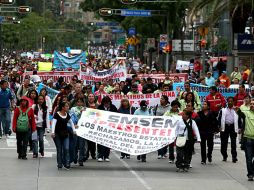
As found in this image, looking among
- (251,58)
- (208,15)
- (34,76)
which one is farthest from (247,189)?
(251,58)

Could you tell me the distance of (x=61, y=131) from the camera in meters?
18.0

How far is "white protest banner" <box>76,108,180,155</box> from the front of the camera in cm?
1895

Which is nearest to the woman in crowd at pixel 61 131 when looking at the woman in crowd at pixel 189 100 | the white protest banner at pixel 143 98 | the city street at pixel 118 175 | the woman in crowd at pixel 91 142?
the city street at pixel 118 175

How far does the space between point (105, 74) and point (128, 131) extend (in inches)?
653

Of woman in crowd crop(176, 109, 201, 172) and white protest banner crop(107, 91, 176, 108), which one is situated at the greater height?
white protest banner crop(107, 91, 176, 108)

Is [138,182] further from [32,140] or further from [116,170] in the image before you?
[32,140]

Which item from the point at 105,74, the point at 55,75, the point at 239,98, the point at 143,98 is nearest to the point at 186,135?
the point at 143,98

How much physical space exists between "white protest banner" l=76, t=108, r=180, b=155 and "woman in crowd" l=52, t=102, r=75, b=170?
2.41 feet

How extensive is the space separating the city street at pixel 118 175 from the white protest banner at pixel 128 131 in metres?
0.47

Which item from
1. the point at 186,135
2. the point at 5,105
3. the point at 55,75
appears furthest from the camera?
the point at 55,75

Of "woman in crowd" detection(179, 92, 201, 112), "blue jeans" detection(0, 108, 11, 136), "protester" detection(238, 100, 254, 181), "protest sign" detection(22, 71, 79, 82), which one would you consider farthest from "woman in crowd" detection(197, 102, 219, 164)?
"protest sign" detection(22, 71, 79, 82)

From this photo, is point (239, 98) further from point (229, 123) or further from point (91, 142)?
point (91, 142)

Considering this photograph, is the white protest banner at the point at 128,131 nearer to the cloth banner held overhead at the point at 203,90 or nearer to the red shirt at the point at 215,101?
the red shirt at the point at 215,101

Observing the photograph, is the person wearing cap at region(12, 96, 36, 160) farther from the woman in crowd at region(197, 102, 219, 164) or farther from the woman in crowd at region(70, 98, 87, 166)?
the woman in crowd at region(197, 102, 219, 164)
